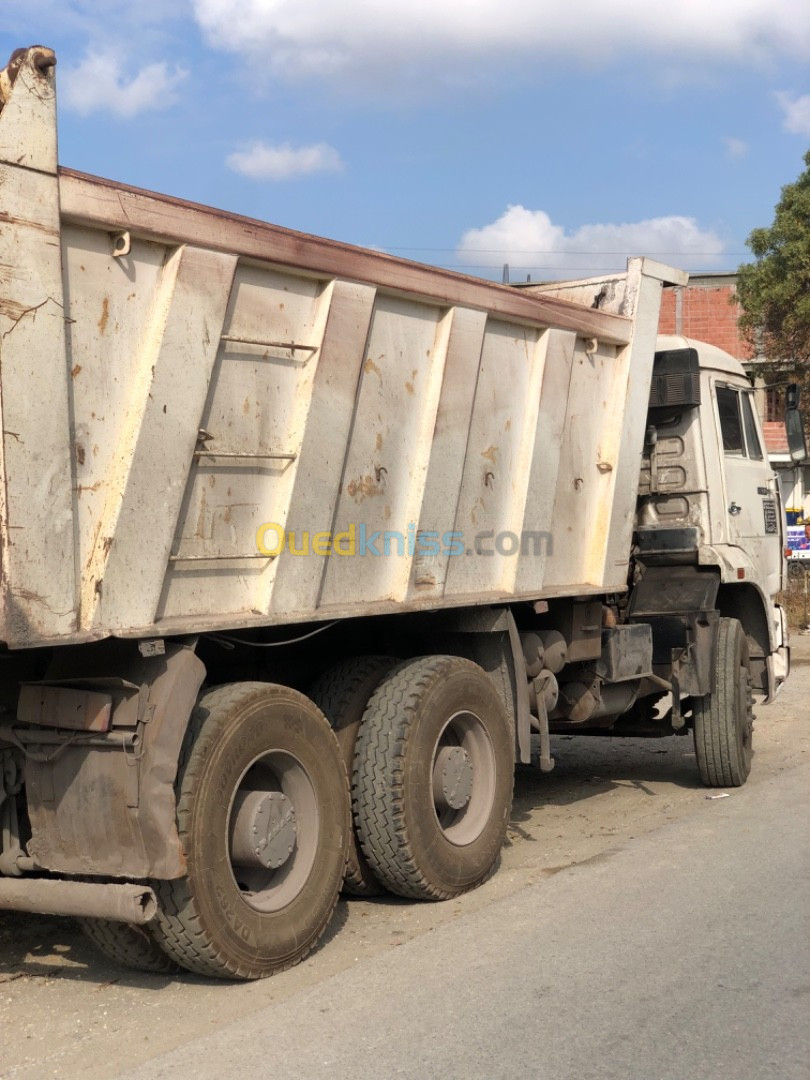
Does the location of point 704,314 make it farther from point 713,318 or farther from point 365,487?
point 365,487

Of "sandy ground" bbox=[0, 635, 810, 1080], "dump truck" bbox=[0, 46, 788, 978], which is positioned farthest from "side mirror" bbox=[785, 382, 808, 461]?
"sandy ground" bbox=[0, 635, 810, 1080]

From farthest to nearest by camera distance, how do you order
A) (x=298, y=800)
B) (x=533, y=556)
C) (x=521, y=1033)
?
(x=533, y=556) < (x=298, y=800) < (x=521, y=1033)

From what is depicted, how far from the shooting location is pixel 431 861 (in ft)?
19.3

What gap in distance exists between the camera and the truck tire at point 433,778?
5.74m

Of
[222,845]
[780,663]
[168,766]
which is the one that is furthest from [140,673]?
[780,663]

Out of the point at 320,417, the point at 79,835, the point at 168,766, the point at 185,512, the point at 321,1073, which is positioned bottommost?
the point at 321,1073

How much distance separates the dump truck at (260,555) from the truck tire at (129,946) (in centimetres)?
2

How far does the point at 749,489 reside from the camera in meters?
9.18

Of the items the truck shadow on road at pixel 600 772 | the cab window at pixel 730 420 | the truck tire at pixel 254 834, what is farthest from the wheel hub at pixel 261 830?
the cab window at pixel 730 420

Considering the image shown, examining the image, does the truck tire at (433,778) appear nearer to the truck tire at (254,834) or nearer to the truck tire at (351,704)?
the truck tire at (351,704)

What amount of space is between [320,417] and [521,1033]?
251cm

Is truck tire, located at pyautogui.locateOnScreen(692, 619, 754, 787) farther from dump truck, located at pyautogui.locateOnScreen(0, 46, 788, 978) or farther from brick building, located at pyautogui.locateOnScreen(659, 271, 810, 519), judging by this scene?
brick building, located at pyautogui.locateOnScreen(659, 271, 810, 519)

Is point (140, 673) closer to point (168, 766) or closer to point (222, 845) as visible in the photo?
point (168, 766)

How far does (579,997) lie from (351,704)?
1.84 meters
